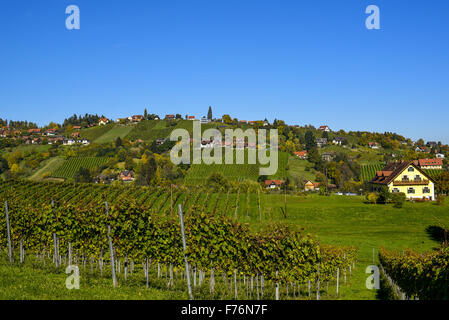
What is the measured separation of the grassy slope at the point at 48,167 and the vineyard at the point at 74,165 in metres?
2.17

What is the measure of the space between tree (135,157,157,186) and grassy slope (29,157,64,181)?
33.4 m

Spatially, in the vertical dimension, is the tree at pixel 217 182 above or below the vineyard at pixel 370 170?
below

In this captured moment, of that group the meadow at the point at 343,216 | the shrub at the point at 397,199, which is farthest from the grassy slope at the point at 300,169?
the shrub at the point at 397,199

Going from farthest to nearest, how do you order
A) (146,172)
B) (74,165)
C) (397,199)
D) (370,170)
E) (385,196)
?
(370,170)
(74,165)
(146,172)
(385,196)
(397,199)

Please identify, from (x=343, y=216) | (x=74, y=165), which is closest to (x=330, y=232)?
(x=343, y=216)

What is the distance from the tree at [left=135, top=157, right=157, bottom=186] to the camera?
12925 cm

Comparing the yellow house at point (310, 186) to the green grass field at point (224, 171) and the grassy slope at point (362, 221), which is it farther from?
the grassy slope at point (362, 221)

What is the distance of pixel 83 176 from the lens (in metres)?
131

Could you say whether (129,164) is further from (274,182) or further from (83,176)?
(274,182)

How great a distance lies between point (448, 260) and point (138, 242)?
12132 mm

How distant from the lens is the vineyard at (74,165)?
13730 centimetres

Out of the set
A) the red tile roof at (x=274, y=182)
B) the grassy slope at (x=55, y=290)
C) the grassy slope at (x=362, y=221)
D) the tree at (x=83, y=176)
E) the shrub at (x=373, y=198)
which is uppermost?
the tree at (x=83, y=176)

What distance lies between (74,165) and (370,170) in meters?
113
